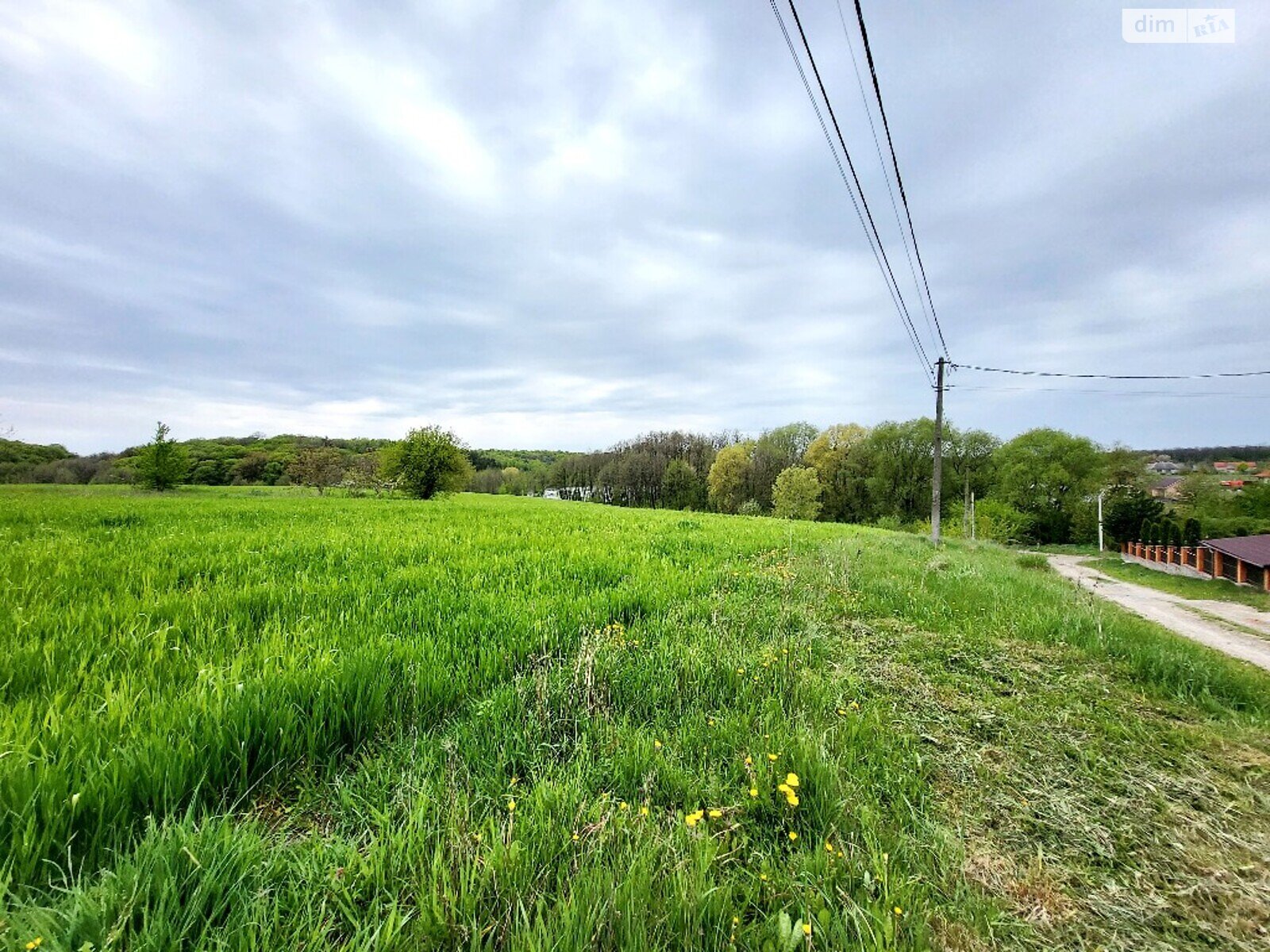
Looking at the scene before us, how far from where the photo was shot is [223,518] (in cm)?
1123

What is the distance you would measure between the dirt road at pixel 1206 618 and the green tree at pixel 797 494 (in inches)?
1127

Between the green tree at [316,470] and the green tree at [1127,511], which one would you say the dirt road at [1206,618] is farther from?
the green tree at [316,470]

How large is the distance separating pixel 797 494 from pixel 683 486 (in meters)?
23.6

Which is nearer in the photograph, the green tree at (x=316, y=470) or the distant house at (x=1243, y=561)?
the distant house at (x=1243, y=561)

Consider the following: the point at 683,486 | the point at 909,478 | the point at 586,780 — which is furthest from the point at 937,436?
the point at 683,486

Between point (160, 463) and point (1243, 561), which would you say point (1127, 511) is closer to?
point (1243, 561)

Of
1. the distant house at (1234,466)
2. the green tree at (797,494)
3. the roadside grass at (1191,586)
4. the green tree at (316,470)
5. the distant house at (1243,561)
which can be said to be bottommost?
the roadside grass at (1191,586)

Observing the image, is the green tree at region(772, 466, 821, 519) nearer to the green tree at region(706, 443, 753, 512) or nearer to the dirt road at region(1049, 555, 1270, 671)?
the green tree at region(706, 443, 753, 512)

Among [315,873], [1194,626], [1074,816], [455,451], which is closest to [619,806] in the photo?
[315,873]

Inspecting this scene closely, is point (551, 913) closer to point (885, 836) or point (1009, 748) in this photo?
point (885, 836)

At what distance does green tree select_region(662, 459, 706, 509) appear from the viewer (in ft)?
249

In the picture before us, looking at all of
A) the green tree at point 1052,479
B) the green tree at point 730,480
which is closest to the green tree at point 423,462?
the green tree at point 730,480

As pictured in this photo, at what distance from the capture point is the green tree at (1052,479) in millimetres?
58719

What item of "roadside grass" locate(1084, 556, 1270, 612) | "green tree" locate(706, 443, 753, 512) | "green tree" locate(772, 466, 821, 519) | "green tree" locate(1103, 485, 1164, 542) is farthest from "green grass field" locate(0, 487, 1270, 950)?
"green tree" locate(1103, 485, 1164, 542)
